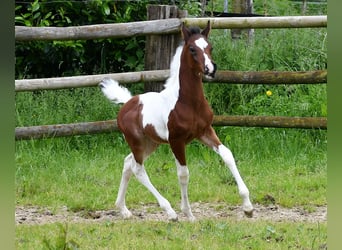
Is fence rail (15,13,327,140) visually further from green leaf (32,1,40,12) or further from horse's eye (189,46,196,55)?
horse's eye (189,46,196,55)

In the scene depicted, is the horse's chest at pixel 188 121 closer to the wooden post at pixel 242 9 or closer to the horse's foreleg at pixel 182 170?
the horse's foreleg at pixel 182 170

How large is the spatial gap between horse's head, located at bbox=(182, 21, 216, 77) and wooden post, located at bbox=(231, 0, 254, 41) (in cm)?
376

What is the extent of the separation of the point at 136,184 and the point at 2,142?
14.5 ft

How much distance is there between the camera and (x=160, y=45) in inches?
252

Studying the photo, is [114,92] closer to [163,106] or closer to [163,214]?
[163,106]

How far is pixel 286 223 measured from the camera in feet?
14.6

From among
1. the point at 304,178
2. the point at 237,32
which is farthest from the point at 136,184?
the point at 237,32

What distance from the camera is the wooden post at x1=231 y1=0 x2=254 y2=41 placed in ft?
26.9

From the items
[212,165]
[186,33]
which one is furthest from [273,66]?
[186,33]

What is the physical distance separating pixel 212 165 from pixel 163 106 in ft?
5.14

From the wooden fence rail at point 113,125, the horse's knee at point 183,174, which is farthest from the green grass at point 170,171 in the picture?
the horse's knee at point 183,174

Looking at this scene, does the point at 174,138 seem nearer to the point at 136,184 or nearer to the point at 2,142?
the point at 136,184

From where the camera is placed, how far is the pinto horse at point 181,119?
4.25m

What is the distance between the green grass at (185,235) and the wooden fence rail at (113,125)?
1.81 meters
